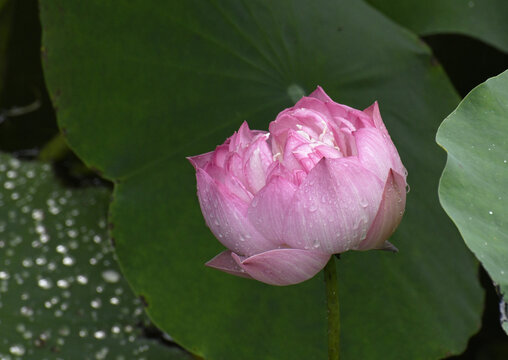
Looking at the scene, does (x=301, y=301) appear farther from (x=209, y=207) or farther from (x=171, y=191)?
(x=209, y=207)

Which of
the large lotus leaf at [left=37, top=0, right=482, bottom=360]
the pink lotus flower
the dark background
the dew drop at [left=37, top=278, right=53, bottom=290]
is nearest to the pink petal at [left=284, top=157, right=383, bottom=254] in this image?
the pink lotus flower

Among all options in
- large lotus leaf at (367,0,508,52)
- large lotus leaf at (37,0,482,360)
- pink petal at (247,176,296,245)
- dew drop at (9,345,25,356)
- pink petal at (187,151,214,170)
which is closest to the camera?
pink petal at (247,176,296,245)

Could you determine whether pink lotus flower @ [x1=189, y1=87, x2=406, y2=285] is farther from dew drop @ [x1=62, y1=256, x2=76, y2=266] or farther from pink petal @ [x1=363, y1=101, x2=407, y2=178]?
dew drop @ [x1=62, y1=256, x2=76, y2=266]

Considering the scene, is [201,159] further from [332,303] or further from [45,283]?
[45,283]

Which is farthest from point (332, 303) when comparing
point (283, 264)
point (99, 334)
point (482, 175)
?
point (99, 334)

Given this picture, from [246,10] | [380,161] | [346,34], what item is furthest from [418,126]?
[380,161]

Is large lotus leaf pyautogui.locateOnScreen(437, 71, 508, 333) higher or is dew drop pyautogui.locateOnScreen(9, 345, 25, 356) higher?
large lotus leaf pyautogui.locateOnScreen(437, 71, 508, 333)

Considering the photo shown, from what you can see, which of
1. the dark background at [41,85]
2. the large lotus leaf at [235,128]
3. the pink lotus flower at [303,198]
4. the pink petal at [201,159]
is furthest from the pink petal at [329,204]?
the dark background at [41,85]
